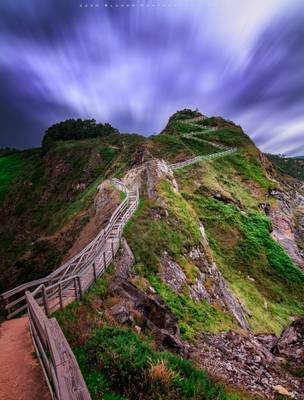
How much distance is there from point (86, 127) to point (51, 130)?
Answer: 11021mm

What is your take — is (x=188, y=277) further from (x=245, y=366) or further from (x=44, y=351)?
(x=44, y=351)

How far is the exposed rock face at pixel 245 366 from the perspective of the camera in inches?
321

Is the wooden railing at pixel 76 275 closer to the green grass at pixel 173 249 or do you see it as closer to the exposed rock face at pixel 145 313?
the exposed rock face at pixel 145 313

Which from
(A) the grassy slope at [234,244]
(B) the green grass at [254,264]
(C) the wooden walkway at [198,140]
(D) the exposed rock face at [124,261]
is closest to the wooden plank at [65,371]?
(A) the grassy slope at [234,244]

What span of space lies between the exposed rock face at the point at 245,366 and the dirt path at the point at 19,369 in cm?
484

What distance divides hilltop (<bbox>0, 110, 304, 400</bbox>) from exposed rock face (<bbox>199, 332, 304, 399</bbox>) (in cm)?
5

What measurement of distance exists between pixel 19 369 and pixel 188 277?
1053cm

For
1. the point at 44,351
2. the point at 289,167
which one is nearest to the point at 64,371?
the point at 44,351

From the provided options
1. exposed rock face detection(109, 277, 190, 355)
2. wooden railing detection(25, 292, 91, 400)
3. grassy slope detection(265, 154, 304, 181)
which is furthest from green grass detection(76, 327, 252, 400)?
grassy slope detection(265, 154, 304, 181)

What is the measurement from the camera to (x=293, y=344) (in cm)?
1138

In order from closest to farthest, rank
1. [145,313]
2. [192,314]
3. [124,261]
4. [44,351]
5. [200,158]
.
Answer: [44,351] → [145,313] → [192,314] → [124,261] → [200,158]

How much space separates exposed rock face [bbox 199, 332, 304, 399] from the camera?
8.16 m

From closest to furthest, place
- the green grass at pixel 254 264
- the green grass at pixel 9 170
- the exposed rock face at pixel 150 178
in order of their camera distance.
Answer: the green grass at pixel 254 264, the exposed rock face at pixel 150 178, the green grass at pixel 9 170

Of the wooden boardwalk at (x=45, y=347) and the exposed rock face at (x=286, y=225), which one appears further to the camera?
the exposed rock face at (x=286, y=225)
